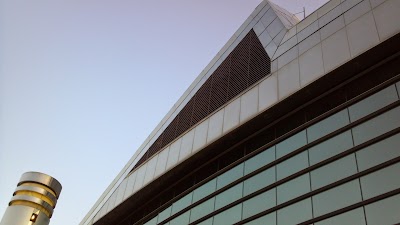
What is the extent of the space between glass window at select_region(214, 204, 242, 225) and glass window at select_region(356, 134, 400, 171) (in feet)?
17.8

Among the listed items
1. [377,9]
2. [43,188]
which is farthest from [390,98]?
[43,188]

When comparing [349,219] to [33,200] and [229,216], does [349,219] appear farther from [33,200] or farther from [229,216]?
[33,200]

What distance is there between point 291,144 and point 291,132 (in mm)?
546

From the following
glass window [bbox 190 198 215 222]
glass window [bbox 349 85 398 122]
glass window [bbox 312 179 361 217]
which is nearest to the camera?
glass window [bbox 312 179 361 217]

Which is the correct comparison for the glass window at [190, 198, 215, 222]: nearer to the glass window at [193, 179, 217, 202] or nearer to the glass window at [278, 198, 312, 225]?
the glass window at [193, 179, 217, 202]

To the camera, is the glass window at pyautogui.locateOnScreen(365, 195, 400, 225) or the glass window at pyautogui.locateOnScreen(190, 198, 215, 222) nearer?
the glass window at pyautogui.locateOnScreen(365, 195, 400, 225)

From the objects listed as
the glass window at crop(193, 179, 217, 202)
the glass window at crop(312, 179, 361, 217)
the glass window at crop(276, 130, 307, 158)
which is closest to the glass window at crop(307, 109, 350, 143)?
the glass window at crop(276, 130, 307, 158)

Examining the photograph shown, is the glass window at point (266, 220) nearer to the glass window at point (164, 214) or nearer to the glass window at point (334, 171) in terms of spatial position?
the glass window at point (334, 171)

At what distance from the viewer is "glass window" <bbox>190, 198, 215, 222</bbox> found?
62.7ft

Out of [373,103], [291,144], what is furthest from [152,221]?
[373,103]

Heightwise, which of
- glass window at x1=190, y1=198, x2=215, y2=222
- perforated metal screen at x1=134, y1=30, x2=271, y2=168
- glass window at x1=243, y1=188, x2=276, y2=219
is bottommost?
glass window at x1=243, y1=188, x2=276, y2=219

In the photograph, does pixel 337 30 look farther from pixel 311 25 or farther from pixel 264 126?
pixel 264 126

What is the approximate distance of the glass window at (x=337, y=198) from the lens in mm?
13039

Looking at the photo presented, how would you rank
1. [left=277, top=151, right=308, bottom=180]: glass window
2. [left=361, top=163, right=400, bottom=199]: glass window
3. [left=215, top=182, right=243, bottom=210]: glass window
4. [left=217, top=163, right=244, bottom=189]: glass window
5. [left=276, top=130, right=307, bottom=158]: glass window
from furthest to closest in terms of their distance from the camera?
[left=217, top=163, right=244, bottom=189]: glass window → [left=215, top=182, right=243, bottom=210]: glass window → [left=276, top=130, right=307, bottom=158]: glass window → [left=277, top=151, right=308, bottom=180]: glass window → [left=361, top=163, right=400, bottom=199]: glass window
